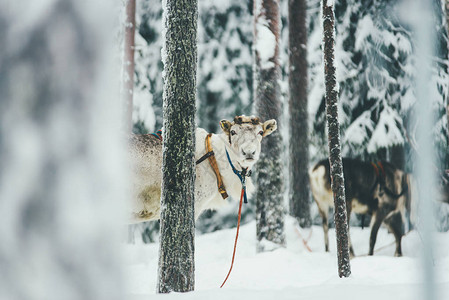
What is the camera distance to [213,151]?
5457mm

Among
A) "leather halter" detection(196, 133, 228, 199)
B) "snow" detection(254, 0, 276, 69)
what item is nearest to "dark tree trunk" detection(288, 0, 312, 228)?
"snow" detection(254, 0, 276, 69)

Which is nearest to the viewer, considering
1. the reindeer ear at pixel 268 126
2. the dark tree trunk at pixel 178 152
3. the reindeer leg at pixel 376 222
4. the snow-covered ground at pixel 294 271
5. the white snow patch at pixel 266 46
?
the snow-covered ground at pixel 294 271

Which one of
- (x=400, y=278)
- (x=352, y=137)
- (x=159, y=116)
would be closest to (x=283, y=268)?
(x=400, y=278)

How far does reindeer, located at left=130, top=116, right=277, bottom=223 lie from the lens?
17.1ft

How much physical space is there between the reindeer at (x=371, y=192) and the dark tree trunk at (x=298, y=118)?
0.74 metres

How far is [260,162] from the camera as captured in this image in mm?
7125

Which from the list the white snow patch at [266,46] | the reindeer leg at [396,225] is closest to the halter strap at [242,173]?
the white snow patch at [266,46]

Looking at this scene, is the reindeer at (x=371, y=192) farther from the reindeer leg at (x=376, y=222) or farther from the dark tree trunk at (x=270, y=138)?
the dark tree trunk at (x=270, y=138)

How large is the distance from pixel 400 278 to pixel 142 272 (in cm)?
404

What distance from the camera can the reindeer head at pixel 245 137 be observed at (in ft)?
16.6

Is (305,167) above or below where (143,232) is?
above

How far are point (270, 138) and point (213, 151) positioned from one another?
1.93 meters

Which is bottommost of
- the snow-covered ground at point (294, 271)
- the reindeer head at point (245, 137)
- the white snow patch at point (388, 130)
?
the snow-covered ground at point (294, 271)

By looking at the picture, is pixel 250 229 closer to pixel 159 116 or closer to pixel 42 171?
pixel 159 116
